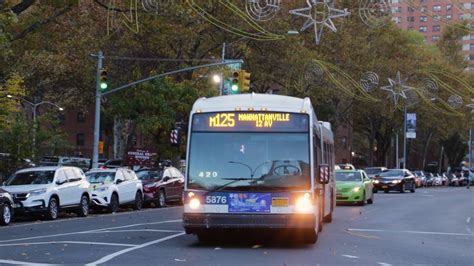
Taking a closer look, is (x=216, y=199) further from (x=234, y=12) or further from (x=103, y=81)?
(x=234, y=12)

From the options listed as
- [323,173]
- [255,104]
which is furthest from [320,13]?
[323,173]

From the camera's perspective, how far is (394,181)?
46.0 m

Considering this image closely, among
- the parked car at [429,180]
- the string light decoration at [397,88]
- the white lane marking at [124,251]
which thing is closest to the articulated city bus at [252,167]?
the white lane marking at [124,251]

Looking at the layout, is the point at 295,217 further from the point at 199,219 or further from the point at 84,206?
the point at 84,206

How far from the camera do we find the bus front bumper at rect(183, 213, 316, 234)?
517 inches

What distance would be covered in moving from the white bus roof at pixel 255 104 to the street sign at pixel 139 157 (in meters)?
21.8

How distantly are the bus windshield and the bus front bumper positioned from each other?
0.50m

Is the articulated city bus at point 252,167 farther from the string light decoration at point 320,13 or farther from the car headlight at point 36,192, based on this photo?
the string light decoration at point 320,13

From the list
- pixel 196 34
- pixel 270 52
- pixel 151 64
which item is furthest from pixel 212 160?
pixel 270 52

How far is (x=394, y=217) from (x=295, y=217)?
10603 mm

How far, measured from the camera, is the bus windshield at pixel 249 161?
13297mm

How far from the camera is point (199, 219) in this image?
13344mm

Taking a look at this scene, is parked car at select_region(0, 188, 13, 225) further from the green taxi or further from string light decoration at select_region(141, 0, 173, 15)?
the green taxi

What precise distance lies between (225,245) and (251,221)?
3.70 feet
